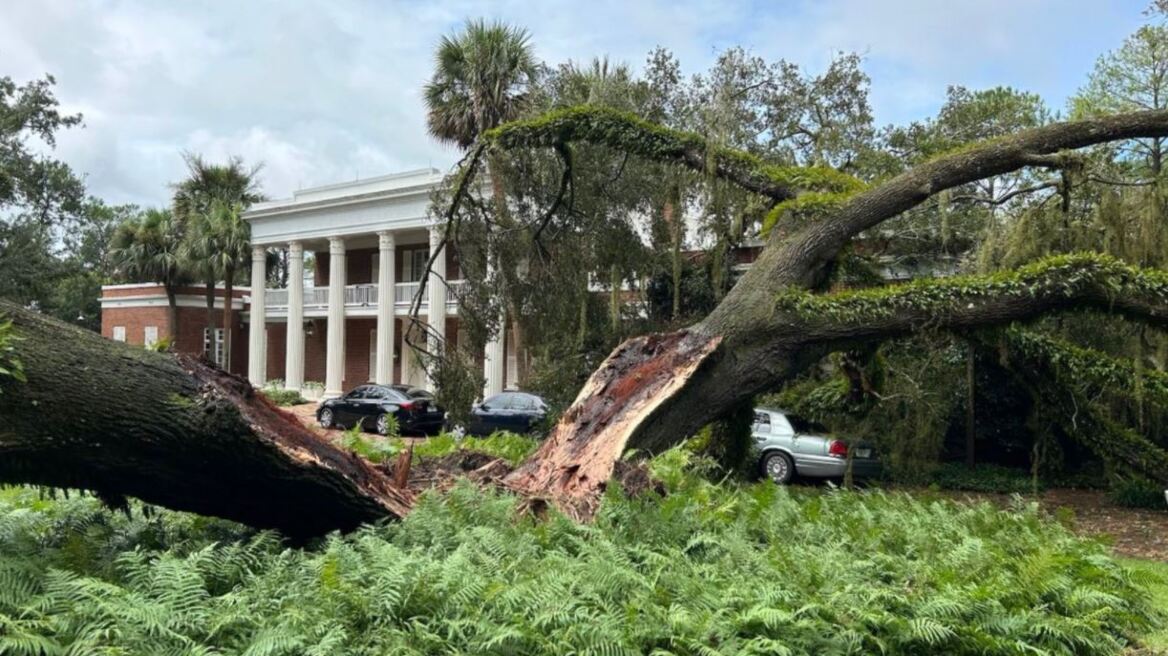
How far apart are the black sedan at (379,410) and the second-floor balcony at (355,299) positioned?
4.70 metres

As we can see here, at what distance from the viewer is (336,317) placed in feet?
97.5

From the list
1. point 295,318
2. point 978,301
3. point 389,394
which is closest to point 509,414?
point 389,394

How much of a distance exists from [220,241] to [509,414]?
17.9 metres

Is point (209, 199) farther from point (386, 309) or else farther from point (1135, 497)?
point (1135, 497)

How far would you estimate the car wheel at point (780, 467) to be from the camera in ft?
49.0

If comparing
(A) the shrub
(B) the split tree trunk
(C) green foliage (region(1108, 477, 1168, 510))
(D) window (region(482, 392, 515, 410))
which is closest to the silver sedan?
(C) green foliage (region(1108, 477, 1168, 510))

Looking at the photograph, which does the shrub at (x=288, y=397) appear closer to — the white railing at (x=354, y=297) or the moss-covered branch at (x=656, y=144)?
the white railing at (x=354, y=297)

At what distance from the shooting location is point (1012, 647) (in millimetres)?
4367

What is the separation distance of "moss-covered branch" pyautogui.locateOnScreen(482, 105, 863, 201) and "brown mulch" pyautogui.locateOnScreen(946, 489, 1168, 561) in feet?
14.5

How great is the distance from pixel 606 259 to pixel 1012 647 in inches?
359

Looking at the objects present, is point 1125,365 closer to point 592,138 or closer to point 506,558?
point 592,138

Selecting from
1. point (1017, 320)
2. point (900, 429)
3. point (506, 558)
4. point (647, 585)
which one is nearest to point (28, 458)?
point (506, 558)

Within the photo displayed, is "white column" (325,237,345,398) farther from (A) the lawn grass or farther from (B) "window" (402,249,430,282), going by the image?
(A) the lawn grass

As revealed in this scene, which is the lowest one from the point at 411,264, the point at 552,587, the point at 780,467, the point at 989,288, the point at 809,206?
the point at 780,467
